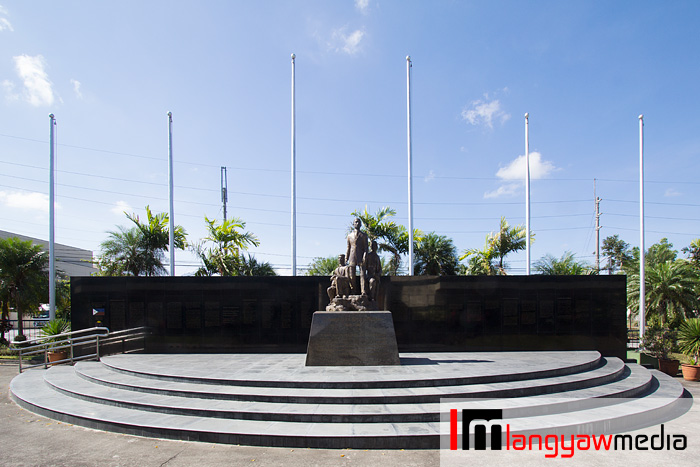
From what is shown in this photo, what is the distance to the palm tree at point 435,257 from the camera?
2370 centimetres

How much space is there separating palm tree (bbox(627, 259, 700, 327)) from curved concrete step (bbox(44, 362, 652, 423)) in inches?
494

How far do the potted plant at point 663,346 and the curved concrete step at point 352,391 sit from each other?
522 centimetres

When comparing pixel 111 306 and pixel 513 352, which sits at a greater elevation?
pixel 111 306

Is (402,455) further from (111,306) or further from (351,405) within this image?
(111,306)

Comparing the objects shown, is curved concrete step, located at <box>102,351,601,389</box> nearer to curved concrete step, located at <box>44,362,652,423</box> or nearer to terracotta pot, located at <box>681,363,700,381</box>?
curved concrete step, located at <box>44,362,652,423</box>

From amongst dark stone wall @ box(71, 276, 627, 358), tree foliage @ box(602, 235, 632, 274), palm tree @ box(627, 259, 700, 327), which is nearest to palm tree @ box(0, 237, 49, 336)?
dark stone wall @ box(71, 276, 627, 358)

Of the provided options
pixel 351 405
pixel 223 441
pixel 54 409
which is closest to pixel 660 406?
pixel 351 405

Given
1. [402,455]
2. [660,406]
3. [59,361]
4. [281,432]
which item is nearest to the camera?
[402,455]

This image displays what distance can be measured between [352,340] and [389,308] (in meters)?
3.85

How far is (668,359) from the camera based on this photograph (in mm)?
12531

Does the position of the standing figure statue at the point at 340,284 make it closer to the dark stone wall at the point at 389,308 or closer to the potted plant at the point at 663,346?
the dark stone wall at the point at 389,308

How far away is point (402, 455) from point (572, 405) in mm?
3894

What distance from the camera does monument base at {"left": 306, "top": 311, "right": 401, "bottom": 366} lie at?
10.0 meters

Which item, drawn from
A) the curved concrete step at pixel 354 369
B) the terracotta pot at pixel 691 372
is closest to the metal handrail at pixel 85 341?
the curved concrete step at pixel 354 369
